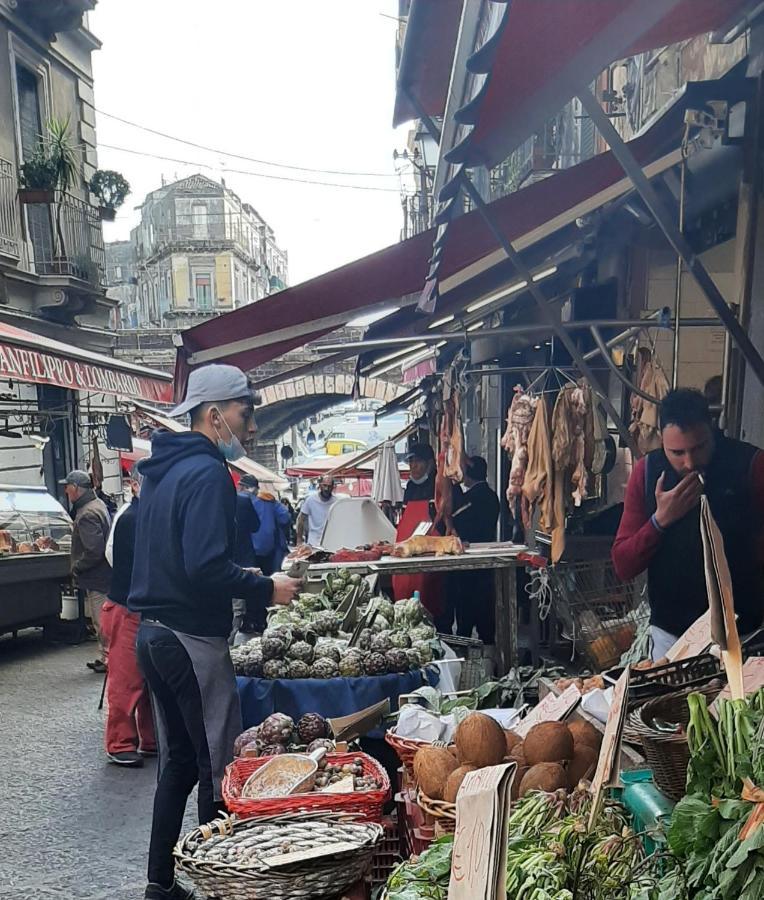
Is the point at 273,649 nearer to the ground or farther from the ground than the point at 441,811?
farther from the ground

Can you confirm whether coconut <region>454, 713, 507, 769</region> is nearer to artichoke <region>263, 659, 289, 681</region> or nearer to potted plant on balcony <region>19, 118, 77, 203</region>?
artichoke <region>263, 659, 289, 681</region>

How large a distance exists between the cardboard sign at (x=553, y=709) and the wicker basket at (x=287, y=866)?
739 mm

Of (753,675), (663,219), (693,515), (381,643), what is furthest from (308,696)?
(663,219)

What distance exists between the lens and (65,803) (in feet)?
17.0

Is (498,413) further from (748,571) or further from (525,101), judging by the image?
(525,101)

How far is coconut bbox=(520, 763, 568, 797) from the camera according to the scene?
2.67 m

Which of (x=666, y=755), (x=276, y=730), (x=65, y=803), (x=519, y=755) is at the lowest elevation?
(x=65, y=803)

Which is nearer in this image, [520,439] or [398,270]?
[398,270]

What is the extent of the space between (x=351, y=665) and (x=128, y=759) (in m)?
2.25

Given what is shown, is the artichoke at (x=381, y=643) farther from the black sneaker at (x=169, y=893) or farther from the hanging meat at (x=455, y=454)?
the hanging meat at (x=455, y=454)

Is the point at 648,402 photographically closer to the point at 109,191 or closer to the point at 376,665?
the point at 376,665

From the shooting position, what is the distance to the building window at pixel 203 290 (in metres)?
61.5

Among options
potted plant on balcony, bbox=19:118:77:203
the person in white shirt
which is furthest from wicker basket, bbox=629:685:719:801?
potted plant on balcony, bbox=19:118:77:203

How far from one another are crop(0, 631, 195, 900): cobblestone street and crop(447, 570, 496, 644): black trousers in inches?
106
